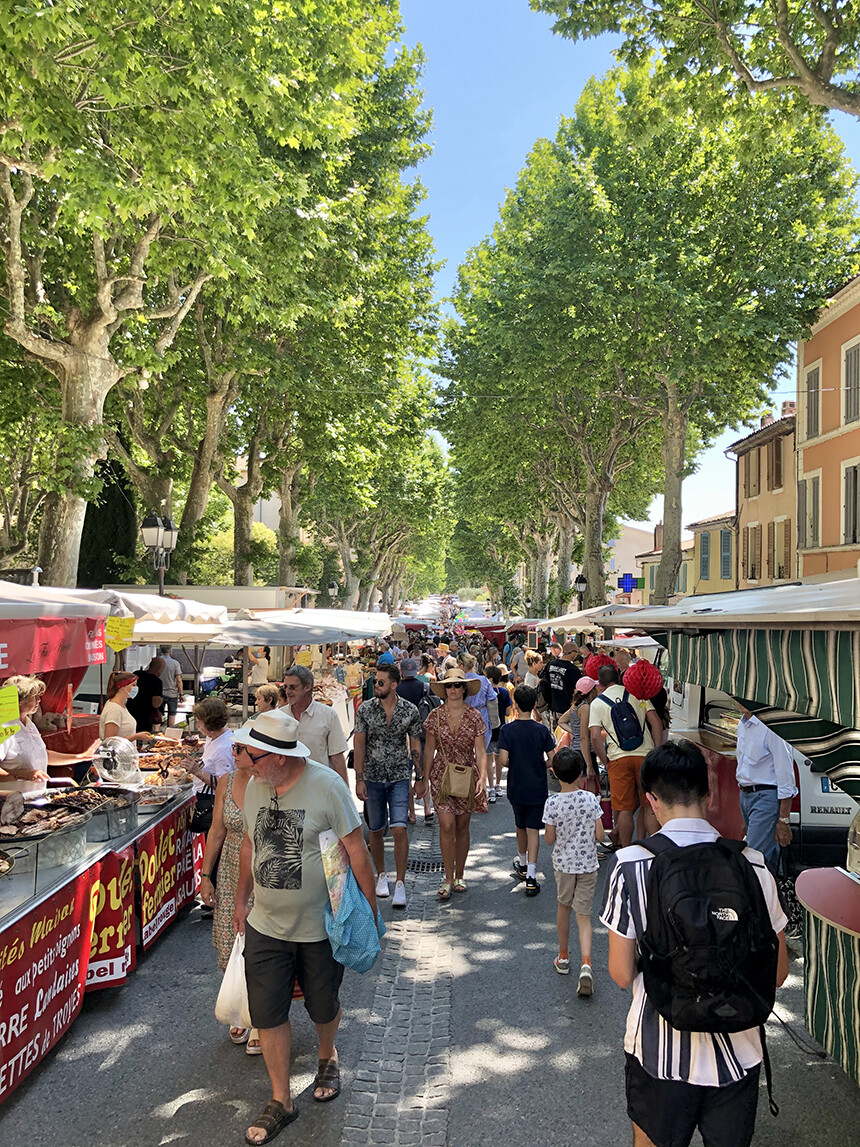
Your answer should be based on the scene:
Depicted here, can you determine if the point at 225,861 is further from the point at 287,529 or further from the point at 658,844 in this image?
the point at 287,529

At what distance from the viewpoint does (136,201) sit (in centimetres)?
865

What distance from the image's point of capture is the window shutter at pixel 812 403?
71.6 ft

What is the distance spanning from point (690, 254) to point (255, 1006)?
19724mm

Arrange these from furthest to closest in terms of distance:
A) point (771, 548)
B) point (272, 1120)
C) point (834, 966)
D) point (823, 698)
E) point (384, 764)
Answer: point (771, 548)
point (384, 764)
point (834, 966)
point (272, 1120)
point (823, 698)

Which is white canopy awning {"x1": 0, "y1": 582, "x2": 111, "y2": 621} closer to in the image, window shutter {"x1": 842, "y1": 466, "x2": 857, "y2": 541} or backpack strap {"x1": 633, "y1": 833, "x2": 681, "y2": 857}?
backpack strap {"x1": 633, "y1": 833, "x2": 681, "y2": 857}

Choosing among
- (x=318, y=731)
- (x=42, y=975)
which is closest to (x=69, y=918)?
(x=42, y=975)

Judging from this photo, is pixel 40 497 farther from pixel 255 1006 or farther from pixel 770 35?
pixel 255 1006

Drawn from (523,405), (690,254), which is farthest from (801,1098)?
(523,405)

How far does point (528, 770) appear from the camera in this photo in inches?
275

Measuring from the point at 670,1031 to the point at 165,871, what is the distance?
4.36m

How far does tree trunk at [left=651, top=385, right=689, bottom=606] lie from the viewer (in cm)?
2152

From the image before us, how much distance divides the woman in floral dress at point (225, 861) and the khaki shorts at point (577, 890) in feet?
6.68

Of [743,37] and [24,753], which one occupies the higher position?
[743,37]

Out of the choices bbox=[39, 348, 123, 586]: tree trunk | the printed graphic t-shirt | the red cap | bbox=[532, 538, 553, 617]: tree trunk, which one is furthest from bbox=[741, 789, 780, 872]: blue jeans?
bbox=[532, 538, 553, 617]: tree trunk
